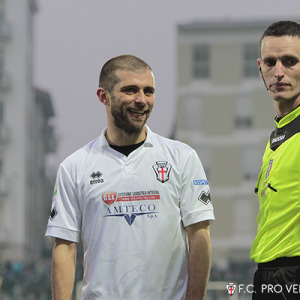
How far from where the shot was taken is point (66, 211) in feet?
13.6

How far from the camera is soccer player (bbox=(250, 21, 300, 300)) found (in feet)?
11.8

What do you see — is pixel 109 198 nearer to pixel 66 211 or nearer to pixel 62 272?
pixel 66 211

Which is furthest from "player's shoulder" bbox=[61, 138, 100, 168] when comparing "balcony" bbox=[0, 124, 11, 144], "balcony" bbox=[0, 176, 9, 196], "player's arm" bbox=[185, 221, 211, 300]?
"balcony" bbox=[0, 124, 11, 144]

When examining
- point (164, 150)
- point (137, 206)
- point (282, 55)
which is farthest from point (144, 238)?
point (282, 55)

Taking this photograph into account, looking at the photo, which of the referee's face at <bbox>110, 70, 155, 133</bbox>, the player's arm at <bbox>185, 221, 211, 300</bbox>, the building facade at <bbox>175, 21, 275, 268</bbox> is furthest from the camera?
the building facade at <bbox>175, 21, 275, 268</bbox>

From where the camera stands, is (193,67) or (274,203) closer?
(274,203)

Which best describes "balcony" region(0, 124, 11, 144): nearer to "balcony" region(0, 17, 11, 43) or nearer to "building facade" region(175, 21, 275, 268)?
"balcony" region(0, 17, 11, 43)

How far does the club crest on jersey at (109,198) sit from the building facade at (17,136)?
45.9 meters

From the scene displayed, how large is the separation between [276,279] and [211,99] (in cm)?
4888

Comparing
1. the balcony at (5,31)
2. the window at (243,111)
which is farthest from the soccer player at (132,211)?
the balcony at (5,31)

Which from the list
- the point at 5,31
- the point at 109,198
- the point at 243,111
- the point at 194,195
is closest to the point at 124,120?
the point at 109,198

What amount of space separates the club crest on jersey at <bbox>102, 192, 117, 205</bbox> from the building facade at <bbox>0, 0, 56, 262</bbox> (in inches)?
1807

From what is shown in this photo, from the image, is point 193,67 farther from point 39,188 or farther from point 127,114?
point 127,114

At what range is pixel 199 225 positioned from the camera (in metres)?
3.95
